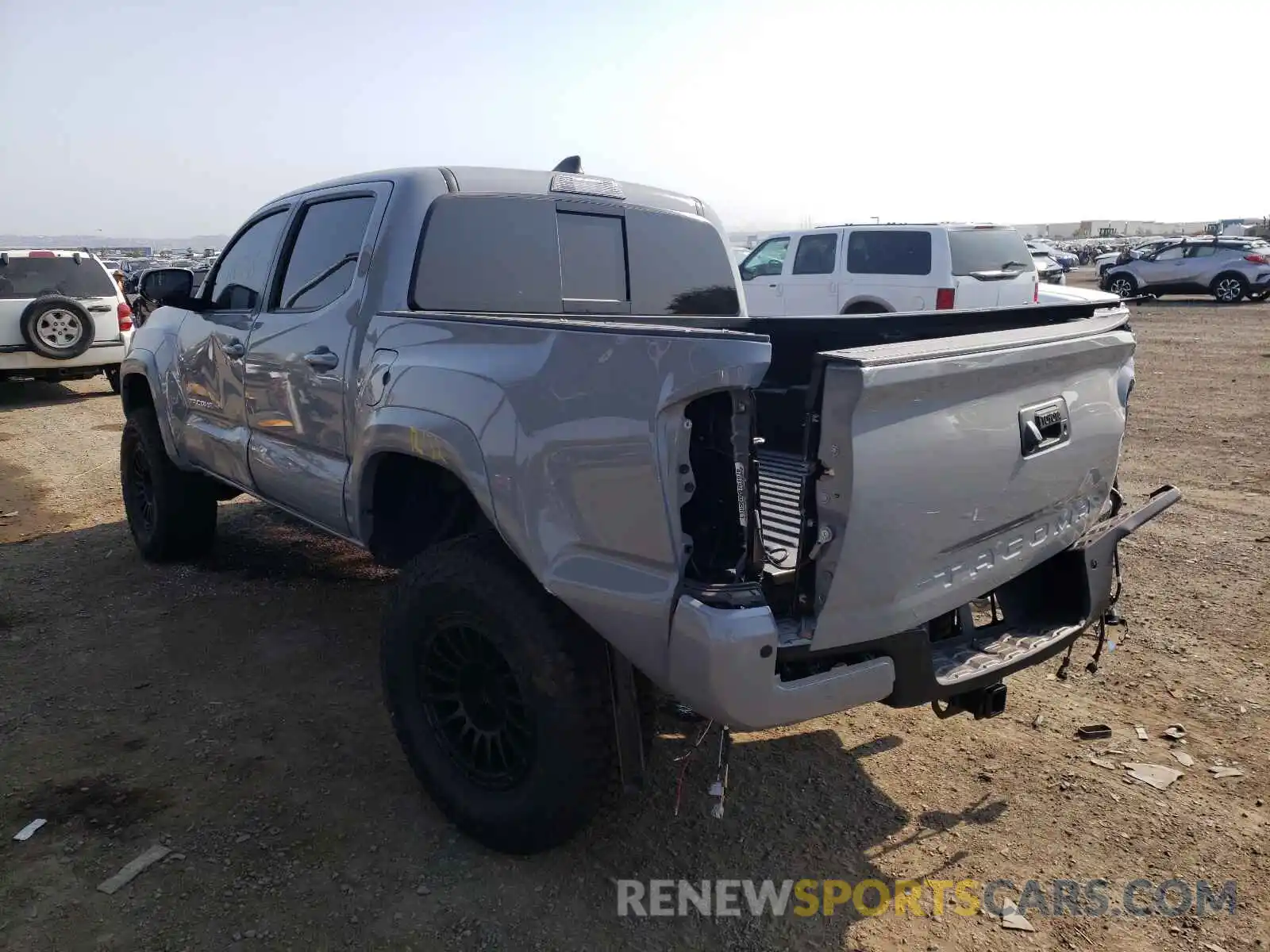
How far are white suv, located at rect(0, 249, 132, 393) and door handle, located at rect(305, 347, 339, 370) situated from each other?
9091mm

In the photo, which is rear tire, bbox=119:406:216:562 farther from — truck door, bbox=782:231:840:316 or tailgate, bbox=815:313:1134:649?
truck door, bbox=782:231:840:316

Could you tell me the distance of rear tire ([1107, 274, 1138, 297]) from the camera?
24656 mm

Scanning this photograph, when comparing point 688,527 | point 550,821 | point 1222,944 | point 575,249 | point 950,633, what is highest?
point 575,249

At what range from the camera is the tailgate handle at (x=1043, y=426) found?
2646mm

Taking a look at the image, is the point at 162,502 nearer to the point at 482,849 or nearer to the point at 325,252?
the point at 325,252

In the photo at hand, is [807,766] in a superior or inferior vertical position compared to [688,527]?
inferior

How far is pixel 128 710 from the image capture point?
12.5 feet

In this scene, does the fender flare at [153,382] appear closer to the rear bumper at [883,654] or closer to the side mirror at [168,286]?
the side mirror at [168,286]

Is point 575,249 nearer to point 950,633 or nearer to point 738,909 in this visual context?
point 950,633

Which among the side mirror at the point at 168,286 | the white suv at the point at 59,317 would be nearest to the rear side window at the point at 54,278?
the white suv at the point at 59,317

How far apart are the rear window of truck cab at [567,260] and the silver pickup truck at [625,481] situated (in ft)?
0.05

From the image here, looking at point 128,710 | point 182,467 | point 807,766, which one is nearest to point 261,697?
point 128,710

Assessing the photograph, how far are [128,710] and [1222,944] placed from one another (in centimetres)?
386

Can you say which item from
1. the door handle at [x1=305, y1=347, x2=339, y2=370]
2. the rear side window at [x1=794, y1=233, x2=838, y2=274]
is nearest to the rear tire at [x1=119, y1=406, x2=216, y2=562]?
the door handle at [x1=305, y1=347, x2=339, y2=370]
